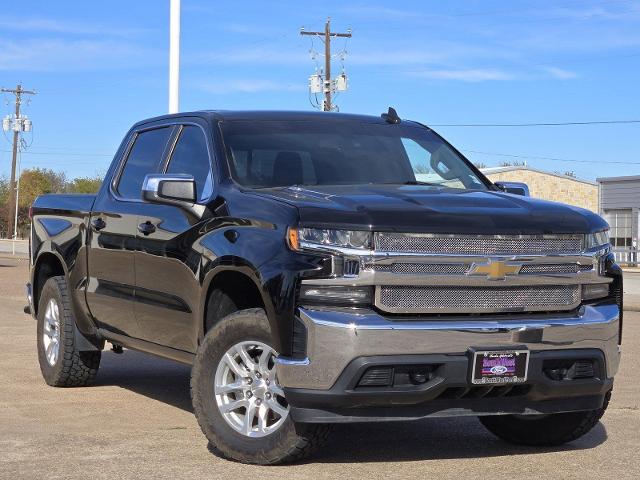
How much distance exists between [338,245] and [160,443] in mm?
1777

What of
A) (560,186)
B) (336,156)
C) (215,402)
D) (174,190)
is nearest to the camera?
(215,402)

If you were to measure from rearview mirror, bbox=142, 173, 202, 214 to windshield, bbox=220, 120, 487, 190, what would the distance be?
0.90 feet

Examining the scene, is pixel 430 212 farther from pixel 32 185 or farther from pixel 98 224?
pixel 32 185

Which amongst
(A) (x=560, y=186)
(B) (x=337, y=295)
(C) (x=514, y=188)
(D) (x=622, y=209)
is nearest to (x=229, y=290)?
(B) (x=337, y=295)

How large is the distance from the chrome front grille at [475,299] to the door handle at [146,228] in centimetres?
213

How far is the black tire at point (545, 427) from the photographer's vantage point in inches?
265

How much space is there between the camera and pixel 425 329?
5.65 metres

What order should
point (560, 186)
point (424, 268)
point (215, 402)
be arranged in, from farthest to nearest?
point (560, 186), point (215, 402), point (424, 268)

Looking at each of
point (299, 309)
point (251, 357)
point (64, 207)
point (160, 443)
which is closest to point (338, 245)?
point (299, 309)

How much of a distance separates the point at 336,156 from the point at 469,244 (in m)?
1.68

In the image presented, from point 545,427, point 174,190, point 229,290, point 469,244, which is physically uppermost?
point 174,190

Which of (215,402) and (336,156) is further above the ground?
(336,156)

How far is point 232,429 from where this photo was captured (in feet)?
20.3

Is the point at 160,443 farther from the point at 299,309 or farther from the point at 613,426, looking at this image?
the point at 613,426
